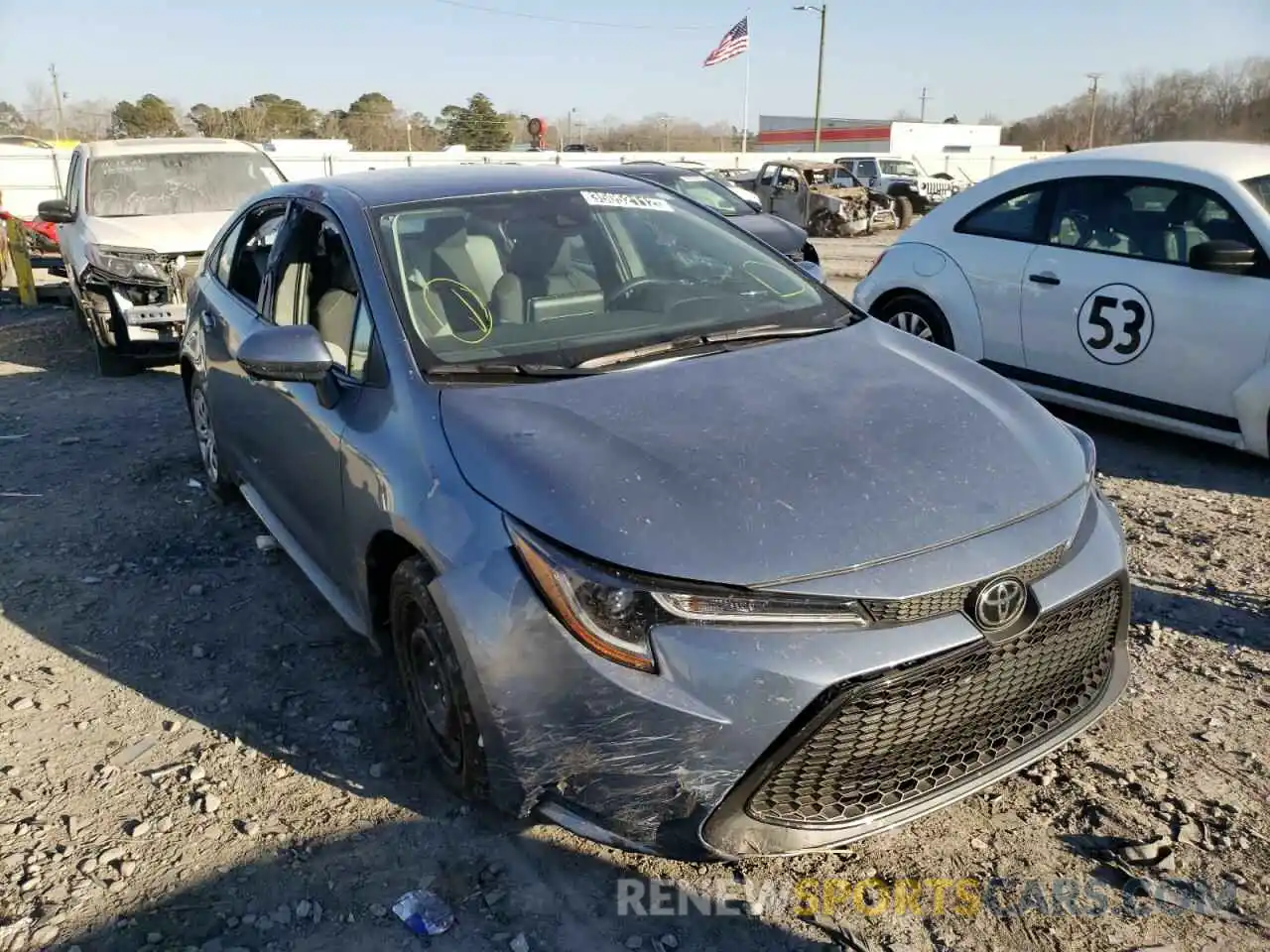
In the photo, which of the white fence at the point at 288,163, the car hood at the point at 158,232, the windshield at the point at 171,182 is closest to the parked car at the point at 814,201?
the white fence at the point at 288,163

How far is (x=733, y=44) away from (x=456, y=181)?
31.3m

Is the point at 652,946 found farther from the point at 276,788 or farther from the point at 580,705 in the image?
the point at 276,788

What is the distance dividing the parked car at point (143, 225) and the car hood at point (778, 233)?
15.3 feet

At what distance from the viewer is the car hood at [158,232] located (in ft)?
25.8

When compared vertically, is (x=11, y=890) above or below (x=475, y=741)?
below

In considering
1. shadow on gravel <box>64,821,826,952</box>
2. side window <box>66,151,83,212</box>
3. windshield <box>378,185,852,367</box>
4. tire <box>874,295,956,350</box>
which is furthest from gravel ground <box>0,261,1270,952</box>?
side window <box>66,151,83,212</box>

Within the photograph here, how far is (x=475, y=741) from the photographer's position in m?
2.48

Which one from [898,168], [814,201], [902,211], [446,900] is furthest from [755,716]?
[898,168]

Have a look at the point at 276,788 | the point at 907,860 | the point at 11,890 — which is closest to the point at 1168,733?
the point at 907,860

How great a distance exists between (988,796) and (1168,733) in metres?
0.68

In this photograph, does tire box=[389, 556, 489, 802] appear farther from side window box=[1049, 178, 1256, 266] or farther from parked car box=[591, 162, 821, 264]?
parked car box=[591, 162, 821, 264]

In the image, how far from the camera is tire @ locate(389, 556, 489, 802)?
250 cm

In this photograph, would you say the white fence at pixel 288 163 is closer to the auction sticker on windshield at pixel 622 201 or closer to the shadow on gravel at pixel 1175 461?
the shadow on gravel at pixel 1175 461

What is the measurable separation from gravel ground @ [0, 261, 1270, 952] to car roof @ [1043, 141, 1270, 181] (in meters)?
2.01
